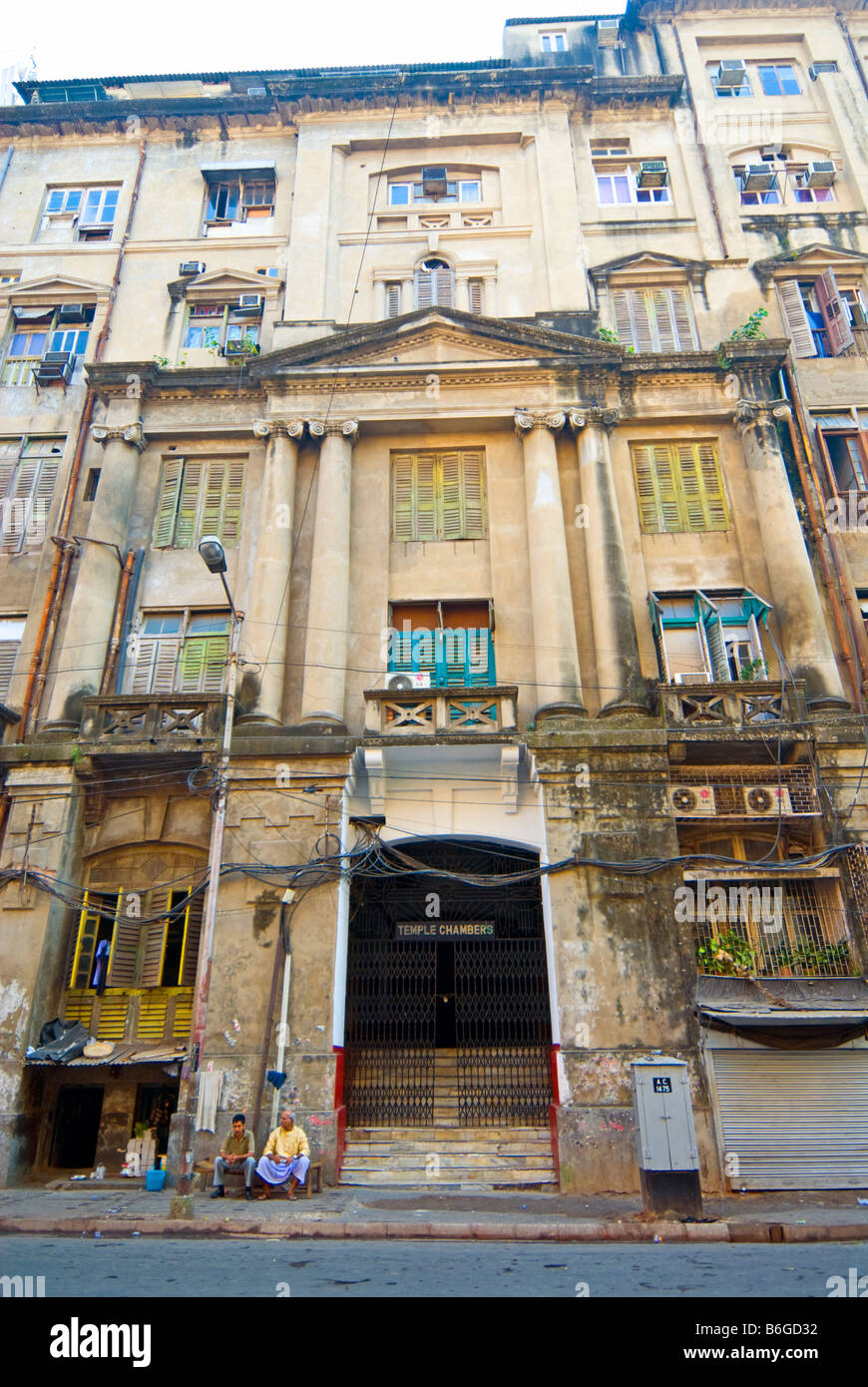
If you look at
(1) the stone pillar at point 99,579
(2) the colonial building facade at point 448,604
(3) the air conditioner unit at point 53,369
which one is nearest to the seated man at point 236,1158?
(2) the colonial building facade at point 448,604

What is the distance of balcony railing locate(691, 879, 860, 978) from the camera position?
1389 centimetres

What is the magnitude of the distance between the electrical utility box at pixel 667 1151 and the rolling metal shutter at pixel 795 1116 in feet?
9.82

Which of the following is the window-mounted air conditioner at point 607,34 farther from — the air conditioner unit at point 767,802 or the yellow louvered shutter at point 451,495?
the air conditioner unit at point 767,802

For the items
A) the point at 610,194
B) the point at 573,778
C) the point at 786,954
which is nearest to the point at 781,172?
the point at 610,194

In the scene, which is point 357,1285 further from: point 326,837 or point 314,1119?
point 326,837

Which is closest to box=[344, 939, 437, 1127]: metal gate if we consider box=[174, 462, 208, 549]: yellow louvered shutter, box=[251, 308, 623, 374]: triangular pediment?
box=[174, 462, 208, 549]: yellow louvered shutter

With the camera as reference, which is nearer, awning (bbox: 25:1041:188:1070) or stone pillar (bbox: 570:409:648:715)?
awning (bbox: 25:1041:188:1070)

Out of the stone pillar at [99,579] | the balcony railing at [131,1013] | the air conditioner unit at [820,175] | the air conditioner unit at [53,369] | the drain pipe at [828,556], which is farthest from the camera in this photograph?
the air conditioner unit at [820,175]

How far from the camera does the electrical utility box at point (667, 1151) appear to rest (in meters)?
9.94

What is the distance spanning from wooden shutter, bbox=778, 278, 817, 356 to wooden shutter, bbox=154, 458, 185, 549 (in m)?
14.5

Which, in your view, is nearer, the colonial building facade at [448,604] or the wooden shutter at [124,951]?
the colonial building facade at [448,604]

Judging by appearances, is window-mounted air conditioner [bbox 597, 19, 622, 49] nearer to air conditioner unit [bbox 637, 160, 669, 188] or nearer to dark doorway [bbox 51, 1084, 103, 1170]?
air conditioner unit [bbox 637, 160, 669, 188]

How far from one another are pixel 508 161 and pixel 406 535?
12.3 metres

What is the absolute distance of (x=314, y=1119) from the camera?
12883 millimetres
